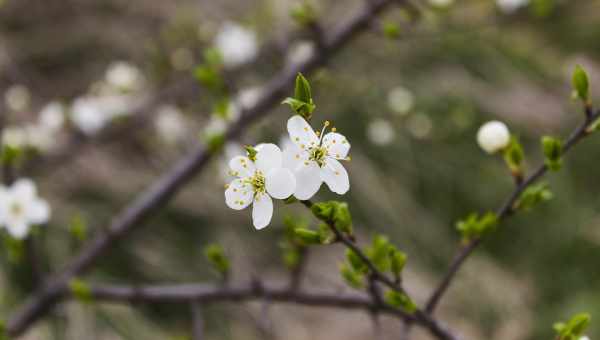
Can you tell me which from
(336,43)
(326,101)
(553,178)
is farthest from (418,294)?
(336,43)

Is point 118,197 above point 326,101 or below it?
below

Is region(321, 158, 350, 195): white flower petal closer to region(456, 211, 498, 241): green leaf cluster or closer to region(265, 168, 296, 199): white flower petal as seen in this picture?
region(265, 168, 296, 199): white flower petal

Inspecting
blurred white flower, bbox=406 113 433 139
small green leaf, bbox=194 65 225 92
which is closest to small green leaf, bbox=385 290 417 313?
small green leaf, bbox=194 65 225 92

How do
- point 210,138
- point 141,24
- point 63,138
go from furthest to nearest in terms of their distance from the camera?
point 141,24
point 63,138
point 210,138

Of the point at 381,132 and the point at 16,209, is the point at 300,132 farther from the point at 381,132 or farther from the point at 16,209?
the point at 381,132

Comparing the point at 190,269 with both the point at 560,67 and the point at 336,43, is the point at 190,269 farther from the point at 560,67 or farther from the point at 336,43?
the point at 560,67

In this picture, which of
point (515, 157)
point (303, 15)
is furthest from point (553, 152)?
point (303, 15)
